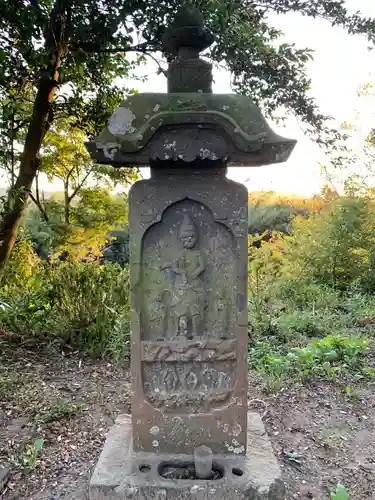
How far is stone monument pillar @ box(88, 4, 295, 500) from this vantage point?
8.30 ft

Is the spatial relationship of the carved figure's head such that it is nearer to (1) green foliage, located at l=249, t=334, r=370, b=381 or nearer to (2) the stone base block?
(2) the stone base block

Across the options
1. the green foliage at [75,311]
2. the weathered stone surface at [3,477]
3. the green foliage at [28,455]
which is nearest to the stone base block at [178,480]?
the green foliage at [28,455]

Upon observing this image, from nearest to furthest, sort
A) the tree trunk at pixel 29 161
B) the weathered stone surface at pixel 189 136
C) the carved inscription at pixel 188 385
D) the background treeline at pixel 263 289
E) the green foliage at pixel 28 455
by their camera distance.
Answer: the weathered stone surface at pixel 189 136, the carved inscription at pixel 188 385, the green foliage at pixel 28 455, the tree trunk at pixel 29 161, the background treeline at pixel 263 289

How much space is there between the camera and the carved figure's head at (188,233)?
2654 millimetres

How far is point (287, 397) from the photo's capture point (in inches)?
157

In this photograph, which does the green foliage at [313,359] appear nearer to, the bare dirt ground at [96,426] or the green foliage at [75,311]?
the bare dirt ground at [96,426]

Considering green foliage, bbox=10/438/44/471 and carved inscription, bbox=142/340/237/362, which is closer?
carved inscription, bbox=142/340/237/362

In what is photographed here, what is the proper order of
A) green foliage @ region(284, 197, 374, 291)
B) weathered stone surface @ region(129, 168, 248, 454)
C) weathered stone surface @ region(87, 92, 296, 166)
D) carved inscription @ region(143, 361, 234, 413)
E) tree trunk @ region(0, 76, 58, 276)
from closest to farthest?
weathered stone surface @ region(87, 92, 296, 166), weathered stone surface @ region(129, 168, 248, 454), carved inscription @ region(143, 361, 234, 413), tree trunk @ region(0, 76, 58, 276), green foliage @ region(284, 197, 374, 291)

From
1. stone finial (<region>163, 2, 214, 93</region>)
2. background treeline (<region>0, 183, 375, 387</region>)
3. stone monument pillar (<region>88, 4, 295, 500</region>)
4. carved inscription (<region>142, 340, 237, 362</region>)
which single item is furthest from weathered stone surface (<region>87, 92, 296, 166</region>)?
background treeline (<region>0, 183, 375, 387</region>)

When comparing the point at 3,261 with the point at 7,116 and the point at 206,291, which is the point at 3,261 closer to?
the point at 7,116

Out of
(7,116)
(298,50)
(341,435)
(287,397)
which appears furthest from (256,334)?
(7,116)

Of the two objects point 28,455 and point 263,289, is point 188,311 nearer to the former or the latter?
point 28,455

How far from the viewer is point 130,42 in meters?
4.00

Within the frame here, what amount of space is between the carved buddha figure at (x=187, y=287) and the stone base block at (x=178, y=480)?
80cm
